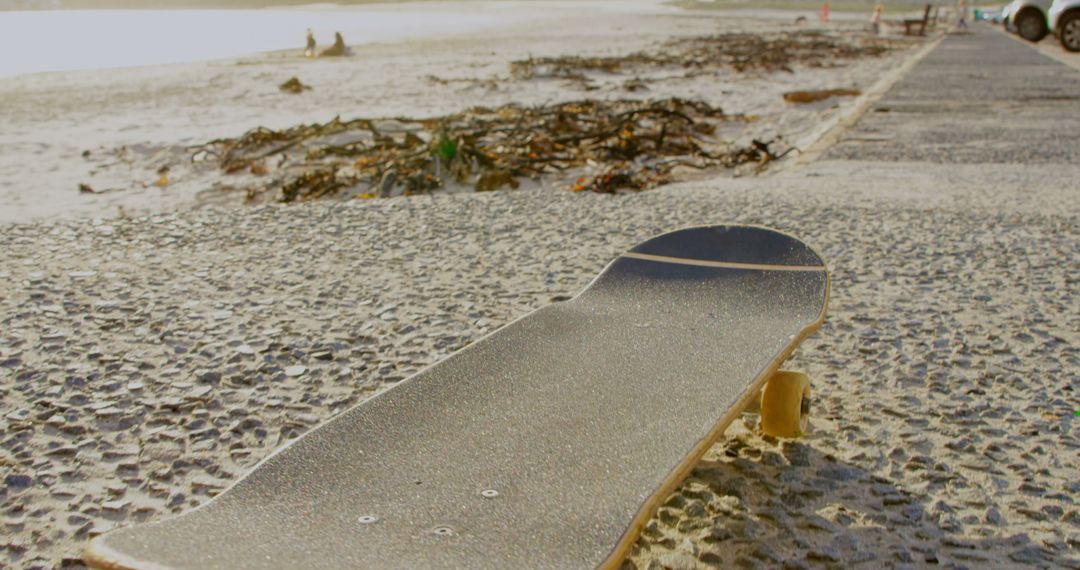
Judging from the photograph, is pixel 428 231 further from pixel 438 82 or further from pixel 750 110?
pixel 438 82

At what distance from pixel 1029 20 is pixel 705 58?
7129mm

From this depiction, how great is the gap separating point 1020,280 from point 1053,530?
1894mm

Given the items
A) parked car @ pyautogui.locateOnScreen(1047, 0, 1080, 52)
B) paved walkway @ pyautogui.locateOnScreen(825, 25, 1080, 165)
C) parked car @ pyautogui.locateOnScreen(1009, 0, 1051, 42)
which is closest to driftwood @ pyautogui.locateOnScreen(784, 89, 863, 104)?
paved walkway @ pyautogui.locateOnScreen(825, 25, 1080, 165)

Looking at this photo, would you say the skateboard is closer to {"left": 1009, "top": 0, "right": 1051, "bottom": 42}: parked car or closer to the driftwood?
the driftwood

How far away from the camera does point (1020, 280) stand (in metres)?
3.53

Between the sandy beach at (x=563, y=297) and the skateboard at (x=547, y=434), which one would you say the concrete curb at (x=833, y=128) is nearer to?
the sandy beach at (x=563, y=297)

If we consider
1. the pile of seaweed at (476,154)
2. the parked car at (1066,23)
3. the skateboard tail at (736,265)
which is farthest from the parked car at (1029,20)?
the skateboard tail at (736,265)

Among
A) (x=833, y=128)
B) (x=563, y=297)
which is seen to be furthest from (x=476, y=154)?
(x=833, y=128)

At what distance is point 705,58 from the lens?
16922mm

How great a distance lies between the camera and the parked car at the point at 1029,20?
61.1ft

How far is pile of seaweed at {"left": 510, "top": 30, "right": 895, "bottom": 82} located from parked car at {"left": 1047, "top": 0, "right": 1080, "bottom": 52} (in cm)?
348

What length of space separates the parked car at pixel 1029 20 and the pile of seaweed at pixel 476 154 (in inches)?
504

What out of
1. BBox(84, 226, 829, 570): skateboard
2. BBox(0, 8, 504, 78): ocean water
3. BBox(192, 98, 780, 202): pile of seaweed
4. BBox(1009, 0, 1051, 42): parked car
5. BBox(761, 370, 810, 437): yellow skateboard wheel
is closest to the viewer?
BBox(84, 226, 829, 570): skateboard

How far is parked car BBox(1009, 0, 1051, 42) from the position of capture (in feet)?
61.1
